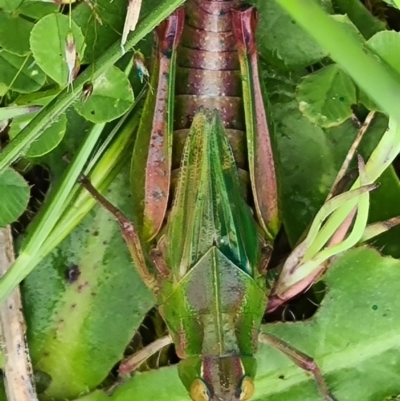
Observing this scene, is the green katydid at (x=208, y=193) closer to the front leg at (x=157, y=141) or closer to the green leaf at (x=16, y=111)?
the front leg at (x=157, y=141)

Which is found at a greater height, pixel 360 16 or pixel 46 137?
pixel 360 16

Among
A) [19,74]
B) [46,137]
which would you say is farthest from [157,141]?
[19,74]

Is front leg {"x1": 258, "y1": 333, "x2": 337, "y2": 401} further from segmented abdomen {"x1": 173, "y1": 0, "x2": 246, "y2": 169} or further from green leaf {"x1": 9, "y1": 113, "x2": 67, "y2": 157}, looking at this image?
green leaf {"x1": 9, "y1": 113, "x2": 67, "y2": 157}

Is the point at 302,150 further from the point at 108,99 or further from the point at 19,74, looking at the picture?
the point at 19,74

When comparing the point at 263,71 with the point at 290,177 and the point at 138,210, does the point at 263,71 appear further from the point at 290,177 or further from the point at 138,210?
the point at 138,210

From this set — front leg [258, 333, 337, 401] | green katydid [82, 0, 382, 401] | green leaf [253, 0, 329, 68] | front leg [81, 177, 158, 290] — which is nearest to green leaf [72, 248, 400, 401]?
front leg [258, 333, 337, 401]
